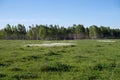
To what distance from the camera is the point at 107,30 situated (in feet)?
453

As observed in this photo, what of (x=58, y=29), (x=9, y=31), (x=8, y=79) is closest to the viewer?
(x=8, y=79)

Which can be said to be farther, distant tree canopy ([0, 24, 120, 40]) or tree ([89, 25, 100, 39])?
tree ([89, 25, 100, 39])

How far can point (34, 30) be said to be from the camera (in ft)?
399

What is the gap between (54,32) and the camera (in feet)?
387

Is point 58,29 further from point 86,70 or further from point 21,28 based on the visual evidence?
point 86,70

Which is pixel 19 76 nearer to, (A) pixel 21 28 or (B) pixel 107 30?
(A) pixel 21 28

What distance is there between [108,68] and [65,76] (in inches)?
148

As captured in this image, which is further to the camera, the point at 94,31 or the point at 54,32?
the point at 94,31

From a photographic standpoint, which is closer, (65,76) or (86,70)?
(65,76)

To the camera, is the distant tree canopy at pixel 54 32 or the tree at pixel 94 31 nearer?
the distant tree canopy at pixel 54 32

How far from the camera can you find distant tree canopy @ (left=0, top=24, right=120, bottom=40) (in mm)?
112125

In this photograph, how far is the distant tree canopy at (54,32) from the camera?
112125 mm

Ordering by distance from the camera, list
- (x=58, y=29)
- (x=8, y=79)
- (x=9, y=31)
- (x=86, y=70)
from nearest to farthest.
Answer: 1. (x=8, y=79)
2. (x=86, y=70)
3. (x=9, y=31)
4. (x=58, y=29)

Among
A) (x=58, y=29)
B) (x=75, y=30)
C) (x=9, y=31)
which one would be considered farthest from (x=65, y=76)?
(x=75, y=30)
